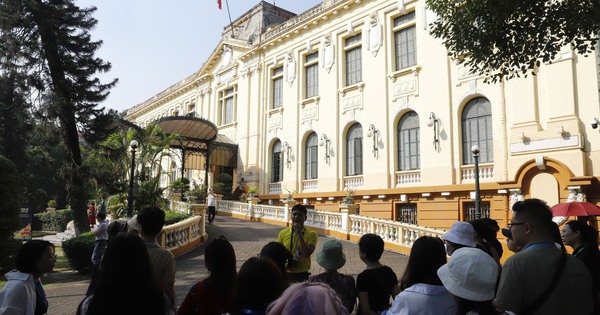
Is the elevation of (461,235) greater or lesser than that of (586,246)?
greater

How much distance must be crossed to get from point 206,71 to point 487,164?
933 inches

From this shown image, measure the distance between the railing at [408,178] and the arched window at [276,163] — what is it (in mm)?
8479

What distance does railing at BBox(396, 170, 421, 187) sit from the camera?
60.8 feet

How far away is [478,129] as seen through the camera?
55.8ft

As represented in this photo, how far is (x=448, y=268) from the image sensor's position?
227 cm

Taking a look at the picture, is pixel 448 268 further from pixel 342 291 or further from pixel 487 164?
pixel 487 164

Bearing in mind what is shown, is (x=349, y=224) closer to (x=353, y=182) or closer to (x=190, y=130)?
(x=353, y=182)

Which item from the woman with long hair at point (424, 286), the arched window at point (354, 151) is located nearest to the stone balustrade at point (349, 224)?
the arched window at point (354, 151)

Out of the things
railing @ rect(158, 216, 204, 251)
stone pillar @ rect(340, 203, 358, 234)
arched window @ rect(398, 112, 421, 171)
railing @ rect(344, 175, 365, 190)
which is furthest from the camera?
railing @ rect(344, 175, 365, 190)

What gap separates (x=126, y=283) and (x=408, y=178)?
17.6 meters

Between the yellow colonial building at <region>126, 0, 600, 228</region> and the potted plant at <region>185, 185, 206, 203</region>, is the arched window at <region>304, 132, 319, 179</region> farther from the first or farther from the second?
the potted plant at <region>185, 185, 206, 203</region>

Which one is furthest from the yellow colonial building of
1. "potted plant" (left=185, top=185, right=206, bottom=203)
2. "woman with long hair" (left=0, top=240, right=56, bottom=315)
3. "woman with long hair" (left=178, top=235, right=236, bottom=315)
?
"woman with long hair" (left=0, top=240, right=56, bottom=315)

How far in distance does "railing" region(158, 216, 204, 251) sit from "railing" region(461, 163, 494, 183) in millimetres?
10443

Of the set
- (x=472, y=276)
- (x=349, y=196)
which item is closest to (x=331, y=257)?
(x=472, y=276)
